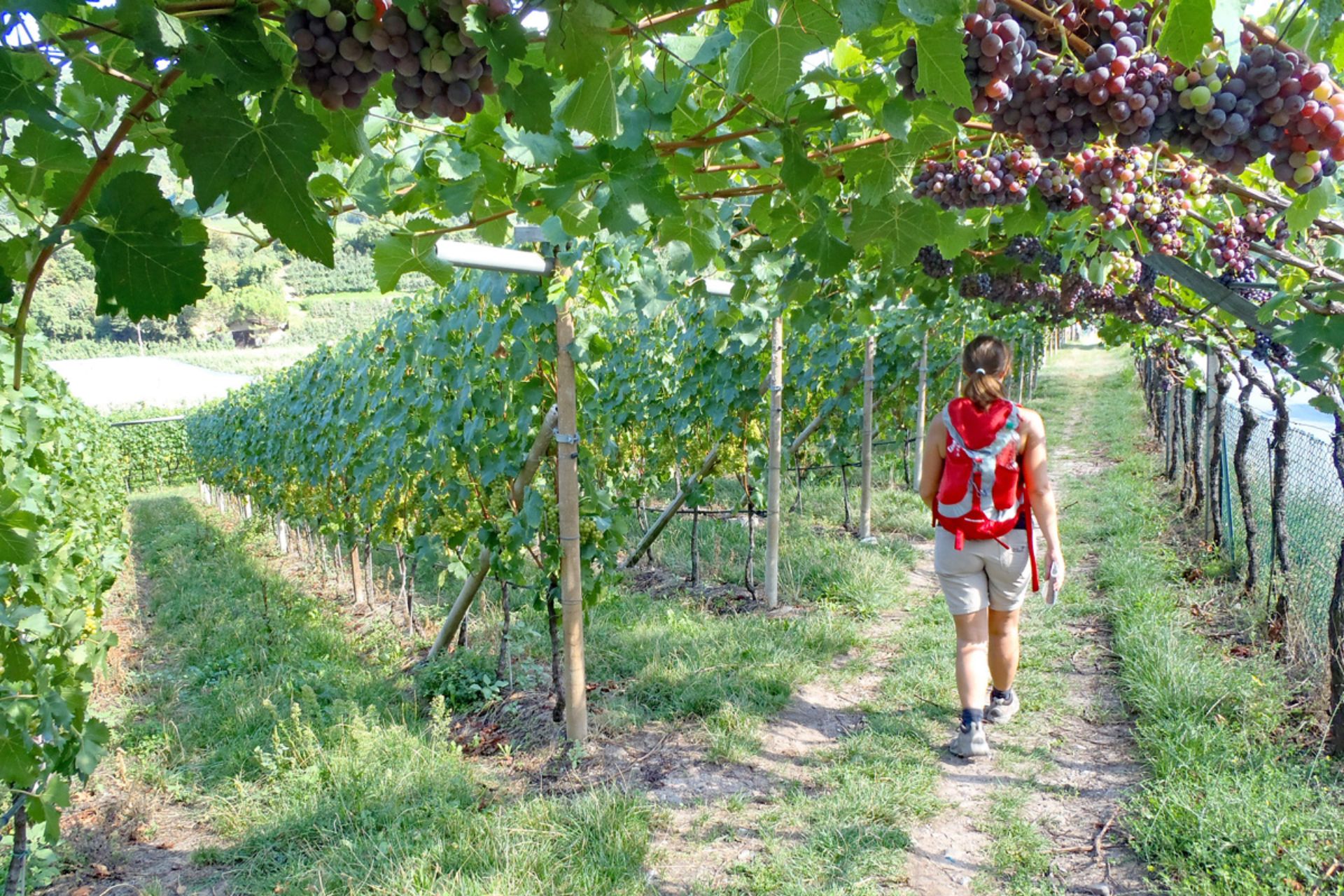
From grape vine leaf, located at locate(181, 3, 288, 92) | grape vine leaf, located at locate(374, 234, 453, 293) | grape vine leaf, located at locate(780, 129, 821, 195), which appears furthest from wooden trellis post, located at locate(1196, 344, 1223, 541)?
grape vine leaf, located at locate(181, 3, 288, 92)

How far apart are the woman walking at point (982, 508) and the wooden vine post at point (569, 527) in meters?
1.38

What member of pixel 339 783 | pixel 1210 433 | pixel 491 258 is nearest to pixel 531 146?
pixel 491 258

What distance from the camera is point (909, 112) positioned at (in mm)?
1247

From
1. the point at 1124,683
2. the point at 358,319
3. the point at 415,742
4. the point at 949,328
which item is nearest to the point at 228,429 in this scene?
the point at 949,328

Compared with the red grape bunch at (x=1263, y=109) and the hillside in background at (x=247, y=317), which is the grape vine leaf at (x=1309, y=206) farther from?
the hillside in background at (x=247, y=317)

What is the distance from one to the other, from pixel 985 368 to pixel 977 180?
175cm

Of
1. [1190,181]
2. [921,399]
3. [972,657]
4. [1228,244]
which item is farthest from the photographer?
[921,399]

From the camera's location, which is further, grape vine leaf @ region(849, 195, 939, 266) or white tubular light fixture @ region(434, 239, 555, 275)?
white tubular light fixture @ region(434, 239, 555, 275)

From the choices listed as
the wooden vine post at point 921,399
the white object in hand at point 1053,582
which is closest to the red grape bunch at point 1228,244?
the white object in hand at point 1053,582

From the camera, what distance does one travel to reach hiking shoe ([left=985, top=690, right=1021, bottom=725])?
381 centimetres

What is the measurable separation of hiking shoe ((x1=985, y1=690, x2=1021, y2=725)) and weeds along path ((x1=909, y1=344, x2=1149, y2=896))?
1.6 inches

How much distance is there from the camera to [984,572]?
3.56m

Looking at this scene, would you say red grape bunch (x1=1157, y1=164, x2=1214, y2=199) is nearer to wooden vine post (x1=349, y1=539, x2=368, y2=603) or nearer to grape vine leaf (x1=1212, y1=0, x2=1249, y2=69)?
grape vine leaf (x1=1212, y1=0, x2=1249, y2=69)

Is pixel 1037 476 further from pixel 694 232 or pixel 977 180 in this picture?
pixel 694 232
